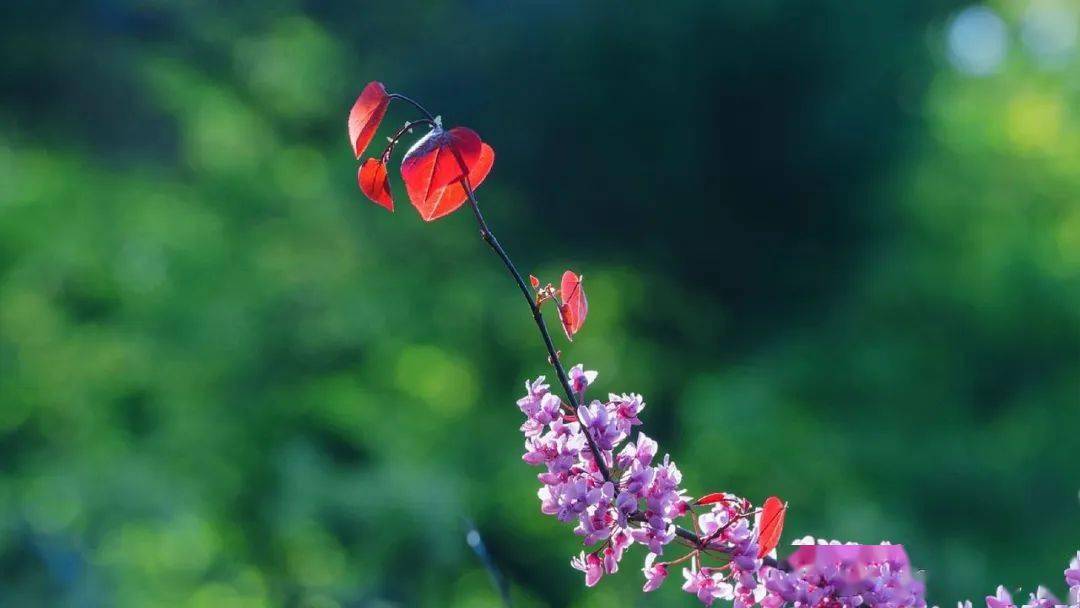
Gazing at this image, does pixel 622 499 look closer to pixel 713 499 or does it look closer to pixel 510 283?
pixel 713 499

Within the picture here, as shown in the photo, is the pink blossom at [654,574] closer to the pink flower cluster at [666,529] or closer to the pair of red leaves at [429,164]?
the pink flower cluster at [666,529]

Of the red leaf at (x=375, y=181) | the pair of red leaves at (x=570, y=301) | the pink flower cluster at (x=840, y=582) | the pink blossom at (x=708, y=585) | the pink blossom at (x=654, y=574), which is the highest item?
the pair of red leaves at (x=570, y=301)

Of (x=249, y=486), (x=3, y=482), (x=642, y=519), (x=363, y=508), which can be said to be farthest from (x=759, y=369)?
(x=642, y=519)

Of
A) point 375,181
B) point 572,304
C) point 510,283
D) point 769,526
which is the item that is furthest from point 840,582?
point 510,283

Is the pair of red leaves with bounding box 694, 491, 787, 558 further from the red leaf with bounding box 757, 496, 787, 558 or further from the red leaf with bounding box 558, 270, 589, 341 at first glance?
the red leaf with bounding box 558, 270, 589, 341

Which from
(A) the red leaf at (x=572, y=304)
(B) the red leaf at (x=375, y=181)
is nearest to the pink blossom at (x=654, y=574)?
(A) the red leaf at (x=572, y=304)

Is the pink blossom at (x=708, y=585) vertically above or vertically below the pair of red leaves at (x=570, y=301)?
below

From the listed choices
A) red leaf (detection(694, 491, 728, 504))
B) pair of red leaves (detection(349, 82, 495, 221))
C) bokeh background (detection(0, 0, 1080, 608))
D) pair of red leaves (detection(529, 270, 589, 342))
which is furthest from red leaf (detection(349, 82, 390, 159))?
bokeh background (detection(0, 0, 1080, 608))
